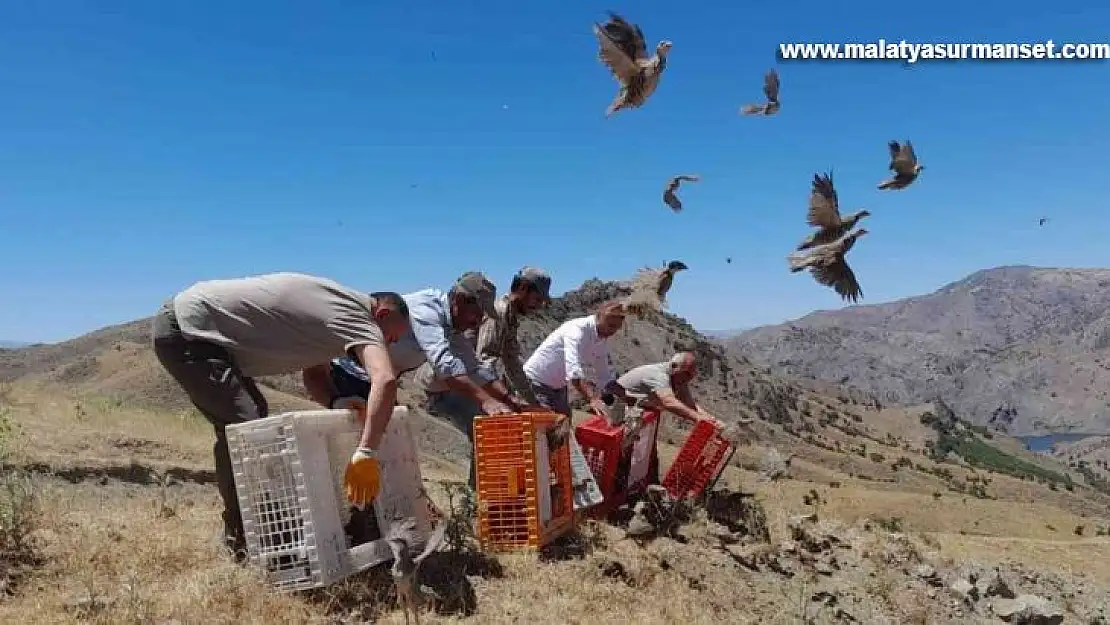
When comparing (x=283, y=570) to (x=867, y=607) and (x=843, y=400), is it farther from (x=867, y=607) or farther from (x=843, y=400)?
(x=843, y=400)

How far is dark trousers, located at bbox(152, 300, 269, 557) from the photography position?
3.96m

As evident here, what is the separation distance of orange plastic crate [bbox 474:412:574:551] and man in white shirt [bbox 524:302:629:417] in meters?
1.00

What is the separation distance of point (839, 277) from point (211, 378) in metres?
5.28

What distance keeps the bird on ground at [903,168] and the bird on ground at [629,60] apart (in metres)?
2.39

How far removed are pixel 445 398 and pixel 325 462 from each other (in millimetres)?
1345

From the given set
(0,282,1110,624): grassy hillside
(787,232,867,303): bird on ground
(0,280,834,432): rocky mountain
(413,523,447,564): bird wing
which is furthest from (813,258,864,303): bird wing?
(0,280,834,432): rocky mountain

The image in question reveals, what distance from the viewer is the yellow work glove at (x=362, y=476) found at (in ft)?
12.3

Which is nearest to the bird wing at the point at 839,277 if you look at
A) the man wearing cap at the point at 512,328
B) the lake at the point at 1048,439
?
the man wearing cap at the point at 512,328

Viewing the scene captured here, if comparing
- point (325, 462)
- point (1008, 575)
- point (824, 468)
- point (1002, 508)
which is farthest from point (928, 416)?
point (325, 462)

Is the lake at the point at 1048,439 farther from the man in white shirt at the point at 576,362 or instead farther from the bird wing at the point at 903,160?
the man in white shirt at the point at 576,362

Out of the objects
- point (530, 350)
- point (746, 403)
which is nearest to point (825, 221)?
point (530, 350)

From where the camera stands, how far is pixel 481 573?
439 cm

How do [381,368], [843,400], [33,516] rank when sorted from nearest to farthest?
[381,368] → [33,516] → [843,400]

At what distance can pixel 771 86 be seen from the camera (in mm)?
8227
